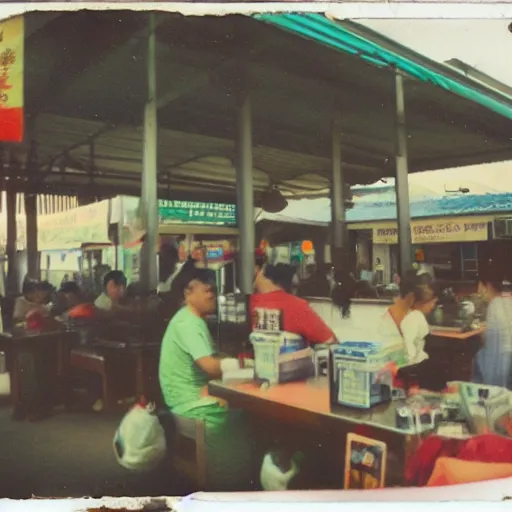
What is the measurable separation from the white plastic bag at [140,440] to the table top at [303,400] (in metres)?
0.31

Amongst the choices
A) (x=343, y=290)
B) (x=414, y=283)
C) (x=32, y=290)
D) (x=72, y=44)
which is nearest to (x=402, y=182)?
(x=414, y=283)

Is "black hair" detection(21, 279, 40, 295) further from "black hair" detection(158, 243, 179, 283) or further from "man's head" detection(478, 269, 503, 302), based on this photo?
"man's head" detection(478, 269, 503, 302)

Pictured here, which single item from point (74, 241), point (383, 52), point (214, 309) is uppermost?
point (383, 52)

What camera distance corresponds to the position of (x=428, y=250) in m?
2.61

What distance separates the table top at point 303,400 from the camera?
2482mm

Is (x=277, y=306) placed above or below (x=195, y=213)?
below

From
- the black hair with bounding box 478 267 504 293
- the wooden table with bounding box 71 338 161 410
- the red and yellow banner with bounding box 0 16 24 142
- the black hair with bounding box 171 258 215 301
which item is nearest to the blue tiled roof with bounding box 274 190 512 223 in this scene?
the black hair with bounding box 478 267 504 293

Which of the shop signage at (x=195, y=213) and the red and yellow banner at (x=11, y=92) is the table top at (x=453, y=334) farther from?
the red and yellow banner at (x=11, y=92)

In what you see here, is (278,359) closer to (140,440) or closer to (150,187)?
(140,440)

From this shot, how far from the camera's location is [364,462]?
2.50 m

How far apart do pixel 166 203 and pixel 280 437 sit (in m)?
1.25

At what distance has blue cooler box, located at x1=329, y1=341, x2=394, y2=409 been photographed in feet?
8.22

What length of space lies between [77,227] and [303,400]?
1.38 meters

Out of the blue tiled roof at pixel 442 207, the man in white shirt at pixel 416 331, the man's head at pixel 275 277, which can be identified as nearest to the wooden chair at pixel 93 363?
the man's head at pixel 275 277
